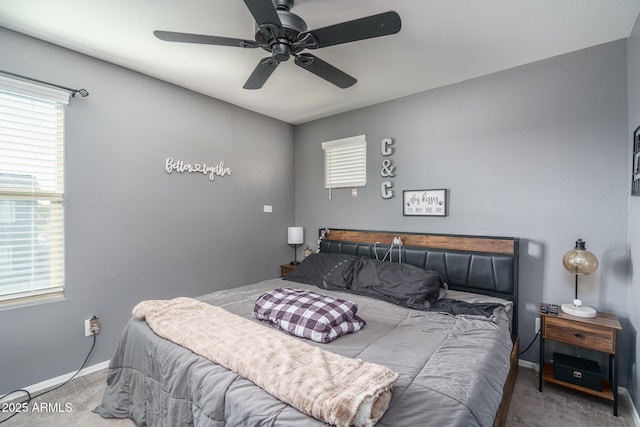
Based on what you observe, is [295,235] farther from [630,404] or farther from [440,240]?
[630,404]

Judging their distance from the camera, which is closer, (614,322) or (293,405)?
(293,405)

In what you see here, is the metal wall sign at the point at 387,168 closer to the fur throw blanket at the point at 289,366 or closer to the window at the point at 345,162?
the window at the point at 345,162

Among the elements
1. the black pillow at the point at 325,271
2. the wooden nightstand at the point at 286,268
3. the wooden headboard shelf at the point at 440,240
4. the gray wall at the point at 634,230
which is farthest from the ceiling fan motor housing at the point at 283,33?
the wooden nightstand at the point at 286,268

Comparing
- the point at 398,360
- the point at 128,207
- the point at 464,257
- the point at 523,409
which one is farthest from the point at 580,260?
the point at 128,207

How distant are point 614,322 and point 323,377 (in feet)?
7.25

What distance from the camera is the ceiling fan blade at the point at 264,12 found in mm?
1361

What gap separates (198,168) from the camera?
320 cm

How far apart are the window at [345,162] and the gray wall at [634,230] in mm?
2265

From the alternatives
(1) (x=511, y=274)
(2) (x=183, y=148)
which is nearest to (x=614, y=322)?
(1) (x=511, y=274)

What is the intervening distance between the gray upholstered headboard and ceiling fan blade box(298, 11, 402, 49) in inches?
79.7

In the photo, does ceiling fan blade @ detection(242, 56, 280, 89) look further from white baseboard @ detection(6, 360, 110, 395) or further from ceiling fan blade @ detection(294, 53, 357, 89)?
white baseboard @ detection(6, 360, 110, 395)

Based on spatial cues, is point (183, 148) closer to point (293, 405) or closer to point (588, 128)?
point (293, 405)

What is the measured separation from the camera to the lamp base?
2109mm

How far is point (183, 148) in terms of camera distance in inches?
121
